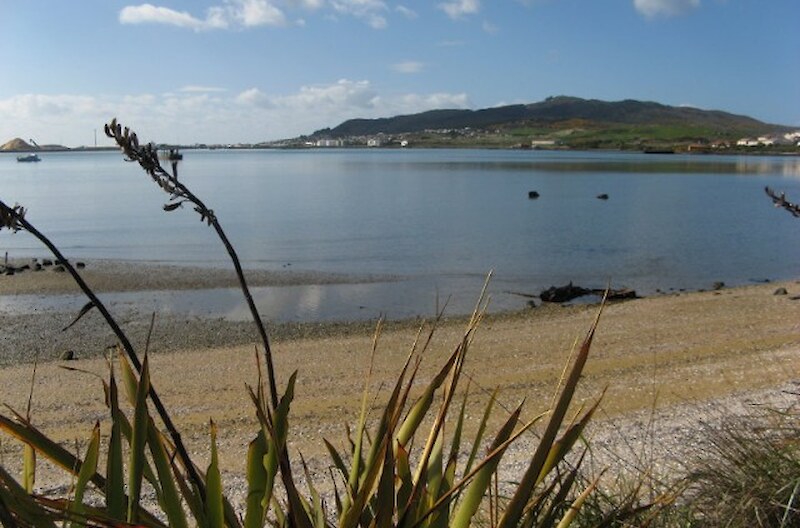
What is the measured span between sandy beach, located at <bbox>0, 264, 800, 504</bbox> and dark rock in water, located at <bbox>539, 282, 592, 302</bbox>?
1.30m

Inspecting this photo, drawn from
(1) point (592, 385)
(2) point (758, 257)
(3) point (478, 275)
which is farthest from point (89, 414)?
(2) point (758, 257)

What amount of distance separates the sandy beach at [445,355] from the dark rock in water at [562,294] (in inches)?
51.4

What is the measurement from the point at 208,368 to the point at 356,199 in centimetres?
4533

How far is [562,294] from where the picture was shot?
20.3 m

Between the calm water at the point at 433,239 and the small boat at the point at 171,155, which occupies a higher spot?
the small boat at the point at 171,155

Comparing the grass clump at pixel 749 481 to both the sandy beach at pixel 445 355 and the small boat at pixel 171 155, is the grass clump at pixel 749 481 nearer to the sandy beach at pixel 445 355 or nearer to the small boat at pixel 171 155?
the sandy beach at pixel 445 355

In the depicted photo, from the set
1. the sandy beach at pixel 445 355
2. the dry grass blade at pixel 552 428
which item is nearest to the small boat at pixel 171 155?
the dry grass blade at pixel 552 428

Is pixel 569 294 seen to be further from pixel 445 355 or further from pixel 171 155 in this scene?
pixel 171 155

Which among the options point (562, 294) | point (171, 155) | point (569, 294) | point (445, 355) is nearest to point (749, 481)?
point (171, 155)

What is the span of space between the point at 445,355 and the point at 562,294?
28.5ft

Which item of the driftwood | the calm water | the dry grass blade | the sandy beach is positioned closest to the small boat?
the dry grass blade

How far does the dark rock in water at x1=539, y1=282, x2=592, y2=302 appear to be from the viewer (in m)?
20.1

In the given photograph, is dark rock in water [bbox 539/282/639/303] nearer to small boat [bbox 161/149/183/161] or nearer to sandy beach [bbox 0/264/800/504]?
sandy beach [bbox 0/264/800/504]

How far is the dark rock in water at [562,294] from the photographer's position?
2006 centimetres
